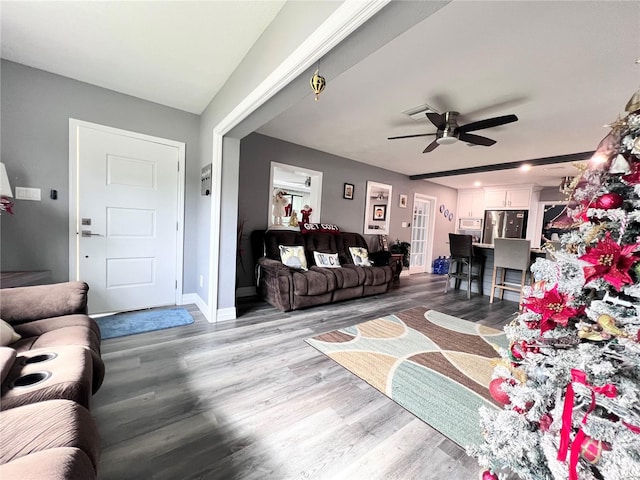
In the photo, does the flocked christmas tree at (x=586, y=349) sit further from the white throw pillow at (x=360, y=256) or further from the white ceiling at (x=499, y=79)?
the white throw pillow at (x=360, y=256)

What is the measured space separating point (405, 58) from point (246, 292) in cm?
346

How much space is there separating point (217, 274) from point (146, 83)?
2.08 m

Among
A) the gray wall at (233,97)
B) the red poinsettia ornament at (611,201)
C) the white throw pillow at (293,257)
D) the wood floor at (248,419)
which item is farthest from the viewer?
the white throw pillow at (293,257)

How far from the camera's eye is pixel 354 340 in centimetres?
256

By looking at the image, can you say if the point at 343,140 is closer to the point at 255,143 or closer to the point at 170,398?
the point at 255,143

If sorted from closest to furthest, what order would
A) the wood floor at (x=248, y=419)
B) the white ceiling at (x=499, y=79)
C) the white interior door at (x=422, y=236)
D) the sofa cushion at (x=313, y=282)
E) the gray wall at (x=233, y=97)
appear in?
the wood floor at (x=248, y=419)
the gray wall at (x=233, y=97)
the white ceiling at (x=499, y=79)
the sofa cushion at (x=313, y=282)
the white interior door at (x=422, y=236)

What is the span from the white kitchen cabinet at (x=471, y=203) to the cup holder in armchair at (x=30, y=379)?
7854 millimetres

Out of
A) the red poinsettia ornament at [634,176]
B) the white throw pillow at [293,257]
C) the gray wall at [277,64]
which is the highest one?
the gray wall at [277,64]

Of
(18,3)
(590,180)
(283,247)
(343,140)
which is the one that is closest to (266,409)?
(590,180)

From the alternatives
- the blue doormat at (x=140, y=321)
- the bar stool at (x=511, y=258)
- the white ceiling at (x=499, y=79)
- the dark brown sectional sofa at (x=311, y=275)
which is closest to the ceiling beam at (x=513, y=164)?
the white ceiling at (x=499, y=79)

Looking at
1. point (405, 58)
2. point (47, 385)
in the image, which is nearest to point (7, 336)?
point (47, 385)

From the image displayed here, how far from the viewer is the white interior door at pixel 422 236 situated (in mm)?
6605

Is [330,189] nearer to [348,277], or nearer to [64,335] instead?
[348,277]

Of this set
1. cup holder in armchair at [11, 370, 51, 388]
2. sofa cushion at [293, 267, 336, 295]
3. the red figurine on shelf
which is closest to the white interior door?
the red figurine on shelf
